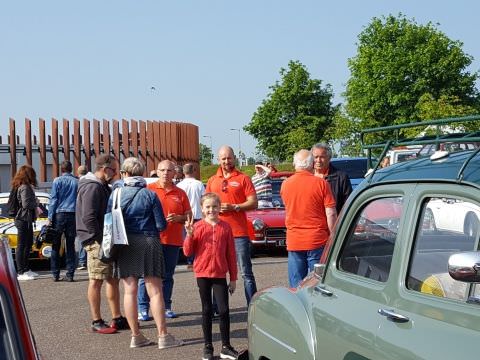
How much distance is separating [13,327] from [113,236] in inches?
188

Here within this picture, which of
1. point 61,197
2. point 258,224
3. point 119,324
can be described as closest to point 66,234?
point 61,197

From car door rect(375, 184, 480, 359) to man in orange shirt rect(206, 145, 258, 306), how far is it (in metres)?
4.97

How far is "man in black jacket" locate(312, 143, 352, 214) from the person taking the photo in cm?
873

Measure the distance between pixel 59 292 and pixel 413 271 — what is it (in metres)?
8.97

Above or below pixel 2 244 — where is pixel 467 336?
below

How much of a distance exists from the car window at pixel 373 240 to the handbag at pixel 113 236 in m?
3.87

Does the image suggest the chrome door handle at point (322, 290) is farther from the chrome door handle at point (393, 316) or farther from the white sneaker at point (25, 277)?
the white sneaker at point (25, 277)

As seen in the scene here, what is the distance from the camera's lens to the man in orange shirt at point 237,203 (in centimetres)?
849

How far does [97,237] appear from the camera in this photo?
28.5 feet

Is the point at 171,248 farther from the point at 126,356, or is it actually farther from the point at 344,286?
the point at 344,286

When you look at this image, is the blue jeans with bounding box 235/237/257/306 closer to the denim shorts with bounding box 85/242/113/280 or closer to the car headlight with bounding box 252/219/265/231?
the denim shorts with bounding box 85/242/113/280

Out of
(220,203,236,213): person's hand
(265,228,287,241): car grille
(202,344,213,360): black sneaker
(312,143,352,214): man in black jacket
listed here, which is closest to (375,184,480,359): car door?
(202,344,213,360): black sneaker

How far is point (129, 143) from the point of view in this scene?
2188 centimetres

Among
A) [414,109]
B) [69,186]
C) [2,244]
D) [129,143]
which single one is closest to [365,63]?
[414,109]
